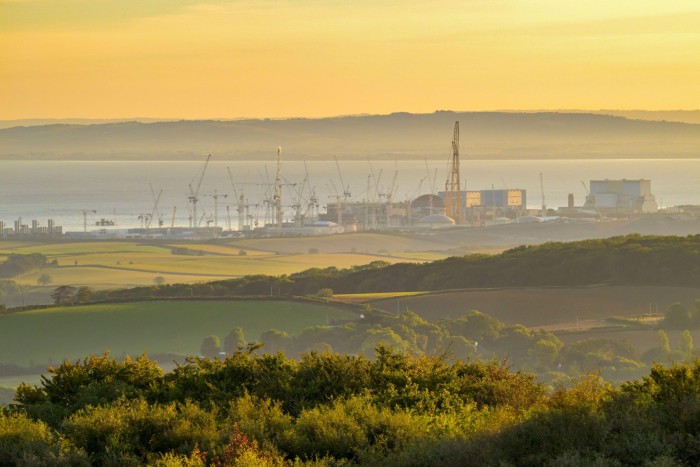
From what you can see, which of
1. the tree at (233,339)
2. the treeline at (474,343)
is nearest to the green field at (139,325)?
the tree at (233,339)

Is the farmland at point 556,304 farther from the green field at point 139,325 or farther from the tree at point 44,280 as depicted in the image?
the tree at point 44,280

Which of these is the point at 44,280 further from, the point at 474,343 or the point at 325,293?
the point at 474,343

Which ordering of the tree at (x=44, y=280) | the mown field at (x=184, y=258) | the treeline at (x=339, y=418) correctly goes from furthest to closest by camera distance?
1. the mown field at (x=184, y=258)
2. the tree at (x=44, y=280)
3. the treeline at (x=339, y=418)

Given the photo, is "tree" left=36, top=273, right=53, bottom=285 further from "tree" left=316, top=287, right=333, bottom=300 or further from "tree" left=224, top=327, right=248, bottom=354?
"tree" left=224, top=327, right=248, bottom=354

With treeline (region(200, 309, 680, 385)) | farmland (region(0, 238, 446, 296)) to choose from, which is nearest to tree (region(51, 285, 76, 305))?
farmland (region(0, 238, 446, 296))

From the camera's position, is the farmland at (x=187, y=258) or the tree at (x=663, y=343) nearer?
the tree at (x=663, y=343)

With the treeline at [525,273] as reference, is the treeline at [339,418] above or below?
above

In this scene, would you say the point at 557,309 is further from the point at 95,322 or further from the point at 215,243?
the point at 215,243
